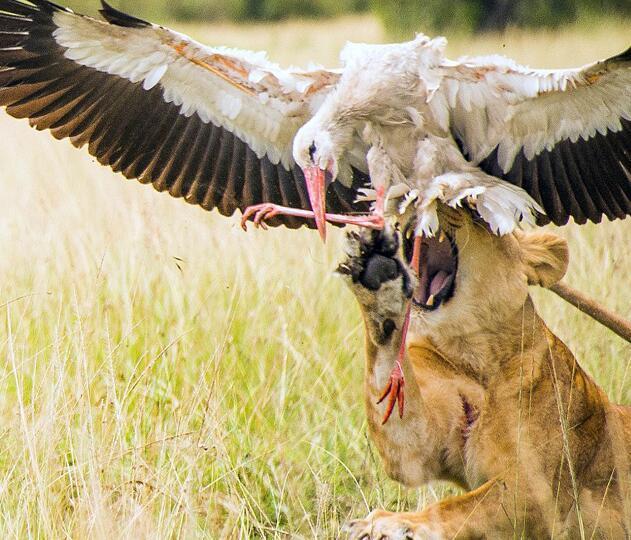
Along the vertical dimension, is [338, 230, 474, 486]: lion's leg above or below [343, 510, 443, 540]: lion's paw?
above

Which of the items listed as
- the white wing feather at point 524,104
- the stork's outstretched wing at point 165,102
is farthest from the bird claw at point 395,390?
the stork's outstretched wing at point 165,102

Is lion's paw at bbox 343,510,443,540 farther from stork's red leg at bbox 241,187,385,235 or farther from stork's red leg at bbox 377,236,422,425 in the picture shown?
stork's red leg at bbox 241,187,385,235

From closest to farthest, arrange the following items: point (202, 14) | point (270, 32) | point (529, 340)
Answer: point (529, 340), point (270, 32), point (202, 14)

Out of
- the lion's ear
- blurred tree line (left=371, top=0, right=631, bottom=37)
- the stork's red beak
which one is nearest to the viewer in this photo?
the stork's red beak

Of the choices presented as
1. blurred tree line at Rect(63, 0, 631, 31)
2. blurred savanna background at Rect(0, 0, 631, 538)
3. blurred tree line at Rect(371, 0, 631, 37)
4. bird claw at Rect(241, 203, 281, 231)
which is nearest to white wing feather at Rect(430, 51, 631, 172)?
bird claw at Rect(241, 203, 281, 231)

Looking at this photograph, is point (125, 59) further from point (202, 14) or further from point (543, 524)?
point (202, 14)

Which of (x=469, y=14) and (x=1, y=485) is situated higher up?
(x=1, y=485)

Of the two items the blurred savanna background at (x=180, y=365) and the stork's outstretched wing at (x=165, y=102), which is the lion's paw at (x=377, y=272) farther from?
the stork's outstretched wing at (x=165, y=102)

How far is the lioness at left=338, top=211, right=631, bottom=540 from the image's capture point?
5109 millimetres

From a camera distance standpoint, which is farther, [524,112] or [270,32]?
Result: [270,32]

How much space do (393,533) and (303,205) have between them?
1.95m

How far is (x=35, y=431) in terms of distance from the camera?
5086 mm

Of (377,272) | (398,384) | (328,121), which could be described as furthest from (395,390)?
(328,121)

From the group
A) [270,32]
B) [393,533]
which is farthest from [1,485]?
[270,32]
